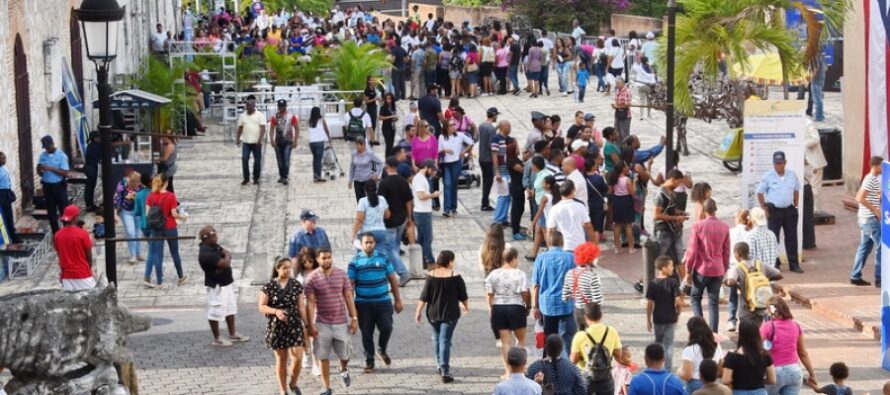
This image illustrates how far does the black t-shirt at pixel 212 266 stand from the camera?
1706cm

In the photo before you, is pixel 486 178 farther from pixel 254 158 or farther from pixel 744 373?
pixel 744 373

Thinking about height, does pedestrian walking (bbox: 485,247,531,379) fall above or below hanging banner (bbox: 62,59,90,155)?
below

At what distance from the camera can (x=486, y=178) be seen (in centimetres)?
2453

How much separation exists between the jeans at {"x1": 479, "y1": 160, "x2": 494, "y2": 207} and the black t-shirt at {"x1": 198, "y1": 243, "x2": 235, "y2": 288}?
7.72 meters

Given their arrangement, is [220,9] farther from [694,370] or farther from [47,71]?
[694,370]

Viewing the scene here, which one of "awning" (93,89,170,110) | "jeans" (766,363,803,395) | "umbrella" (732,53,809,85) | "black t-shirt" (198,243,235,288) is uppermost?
"umbrella" (732,53,809,85)

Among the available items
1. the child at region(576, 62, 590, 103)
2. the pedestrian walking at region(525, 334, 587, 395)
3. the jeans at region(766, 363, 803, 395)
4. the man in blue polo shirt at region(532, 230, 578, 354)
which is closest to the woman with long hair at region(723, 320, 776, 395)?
the jeans at region(766, 363, 803, 395)

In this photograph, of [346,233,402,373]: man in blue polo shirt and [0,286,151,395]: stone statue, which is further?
[346,233,402,373]: man in blue polo shirt

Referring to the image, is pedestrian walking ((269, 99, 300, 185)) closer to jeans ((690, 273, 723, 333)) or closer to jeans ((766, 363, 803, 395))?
jeans ((690, 273, 723, 333))

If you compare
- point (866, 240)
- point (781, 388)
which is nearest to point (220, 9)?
point (866, 240)

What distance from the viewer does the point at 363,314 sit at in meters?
Answer: 16.0

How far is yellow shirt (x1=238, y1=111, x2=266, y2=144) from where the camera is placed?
88.1ft

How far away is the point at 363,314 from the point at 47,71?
13.5 meters

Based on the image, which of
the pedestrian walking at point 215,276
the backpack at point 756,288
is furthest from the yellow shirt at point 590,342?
the pedestrian walking at point 215,276
